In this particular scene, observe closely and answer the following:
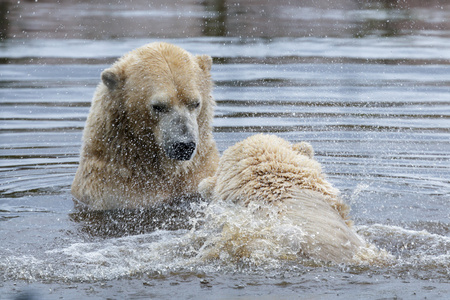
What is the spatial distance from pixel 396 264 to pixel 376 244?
720mm

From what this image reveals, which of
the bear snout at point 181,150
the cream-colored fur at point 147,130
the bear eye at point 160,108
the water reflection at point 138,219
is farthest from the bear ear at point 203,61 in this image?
the water reflection at point 138,219

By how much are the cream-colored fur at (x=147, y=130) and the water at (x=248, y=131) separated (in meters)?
0.27

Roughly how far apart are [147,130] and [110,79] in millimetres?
530

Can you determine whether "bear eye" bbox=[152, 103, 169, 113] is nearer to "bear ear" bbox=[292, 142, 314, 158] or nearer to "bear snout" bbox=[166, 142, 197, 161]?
"bear snout" bbox=[166, 142, 197, 161]

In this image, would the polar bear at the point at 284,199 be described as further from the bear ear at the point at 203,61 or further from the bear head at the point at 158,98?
the bear ear at the point at 203,61

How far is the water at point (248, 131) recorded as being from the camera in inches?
176

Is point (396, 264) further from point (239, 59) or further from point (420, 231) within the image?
point (239, 59)

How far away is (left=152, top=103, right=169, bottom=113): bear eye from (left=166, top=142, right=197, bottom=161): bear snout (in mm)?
324

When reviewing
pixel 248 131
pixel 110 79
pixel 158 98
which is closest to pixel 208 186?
pixel 158 98

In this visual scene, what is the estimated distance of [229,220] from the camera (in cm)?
477

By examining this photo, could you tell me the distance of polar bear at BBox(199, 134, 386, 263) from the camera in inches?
175

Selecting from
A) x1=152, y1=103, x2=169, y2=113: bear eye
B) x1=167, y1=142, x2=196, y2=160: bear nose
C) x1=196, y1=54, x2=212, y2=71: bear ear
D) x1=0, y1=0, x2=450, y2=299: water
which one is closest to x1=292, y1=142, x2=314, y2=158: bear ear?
x1=0, y1=0, x2=450, y2=299: water

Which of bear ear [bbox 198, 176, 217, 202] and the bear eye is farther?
the bear eye

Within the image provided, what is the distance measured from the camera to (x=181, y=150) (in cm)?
620
